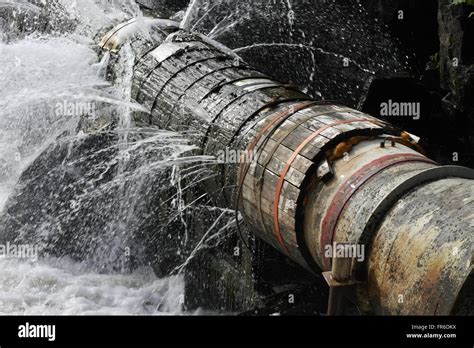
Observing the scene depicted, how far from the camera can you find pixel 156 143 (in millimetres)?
6977

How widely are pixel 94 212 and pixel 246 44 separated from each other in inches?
182

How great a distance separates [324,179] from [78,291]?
431 cm

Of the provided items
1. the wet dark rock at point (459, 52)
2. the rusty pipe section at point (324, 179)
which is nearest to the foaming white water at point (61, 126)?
the rusty pipe section at point (324, 179)

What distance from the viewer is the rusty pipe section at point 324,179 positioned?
12.0 feet

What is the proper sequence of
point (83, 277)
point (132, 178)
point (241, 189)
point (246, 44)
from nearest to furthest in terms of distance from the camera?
point (241, 189) < point (132, 178) < point (83, 277) < point (246, 44)

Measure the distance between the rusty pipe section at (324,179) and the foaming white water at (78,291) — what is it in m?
2.10

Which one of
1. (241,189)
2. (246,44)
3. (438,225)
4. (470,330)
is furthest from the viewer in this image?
(246,44)

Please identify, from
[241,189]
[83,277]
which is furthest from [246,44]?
[241,189]

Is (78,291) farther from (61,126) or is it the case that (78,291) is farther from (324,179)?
(324,179)

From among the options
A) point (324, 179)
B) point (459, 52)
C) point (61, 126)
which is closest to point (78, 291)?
point (61, 126)

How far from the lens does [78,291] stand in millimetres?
7668

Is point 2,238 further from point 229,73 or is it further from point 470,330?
point 470,330

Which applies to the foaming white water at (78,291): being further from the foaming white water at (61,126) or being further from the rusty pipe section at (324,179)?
the rusty pipe section at (324,179)

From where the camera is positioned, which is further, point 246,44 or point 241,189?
point 246,44
